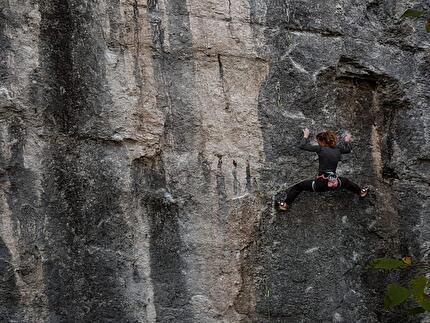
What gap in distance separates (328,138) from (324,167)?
8.0 inches

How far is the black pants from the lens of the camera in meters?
5.23

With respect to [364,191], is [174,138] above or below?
above

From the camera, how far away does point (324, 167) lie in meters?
5.20

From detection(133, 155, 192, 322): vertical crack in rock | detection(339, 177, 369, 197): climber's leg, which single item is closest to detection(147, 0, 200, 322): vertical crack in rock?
detection(133, 155, 192, 322): vertical crack in rock

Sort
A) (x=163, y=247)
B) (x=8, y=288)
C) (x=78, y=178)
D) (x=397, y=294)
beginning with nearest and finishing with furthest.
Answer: (x=397, y=294)
(x=8, y=288)
(x=78, y=178)
(x=163, y=247)

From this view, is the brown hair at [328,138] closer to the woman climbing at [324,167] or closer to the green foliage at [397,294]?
the woman climbing at [324,167]

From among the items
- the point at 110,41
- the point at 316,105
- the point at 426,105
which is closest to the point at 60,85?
the point at 110,41

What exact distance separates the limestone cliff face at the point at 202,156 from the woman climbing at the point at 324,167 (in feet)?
→ 0.38

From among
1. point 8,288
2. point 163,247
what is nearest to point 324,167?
point 163,247

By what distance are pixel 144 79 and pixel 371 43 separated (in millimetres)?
1691

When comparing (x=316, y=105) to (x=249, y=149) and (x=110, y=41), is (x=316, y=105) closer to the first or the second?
(x=249, y=149)

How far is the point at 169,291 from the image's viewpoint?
519 centimetres

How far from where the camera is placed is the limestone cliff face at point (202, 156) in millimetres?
4938

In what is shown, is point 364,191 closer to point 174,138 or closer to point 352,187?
point 352,187
